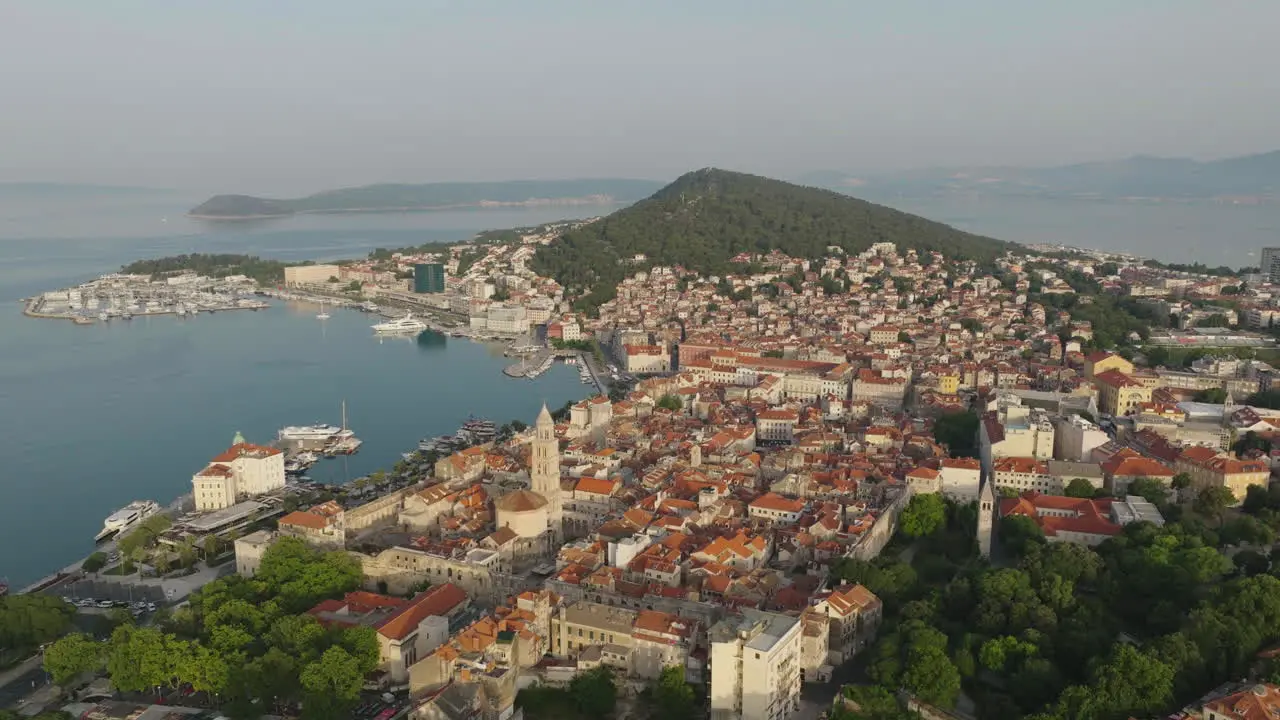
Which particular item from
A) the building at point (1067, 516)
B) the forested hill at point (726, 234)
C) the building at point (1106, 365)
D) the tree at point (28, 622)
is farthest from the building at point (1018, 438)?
the forested hill at point (726, 234)

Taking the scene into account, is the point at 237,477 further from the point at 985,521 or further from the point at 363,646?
the point at 985,521

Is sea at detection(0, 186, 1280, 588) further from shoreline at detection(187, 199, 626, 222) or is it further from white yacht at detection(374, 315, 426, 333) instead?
shoreline at detection(187, 199, 626, 222)

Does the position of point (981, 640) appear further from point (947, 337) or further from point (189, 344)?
point (189, 344)

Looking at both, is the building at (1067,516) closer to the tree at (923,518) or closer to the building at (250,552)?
the tree at (923,518)

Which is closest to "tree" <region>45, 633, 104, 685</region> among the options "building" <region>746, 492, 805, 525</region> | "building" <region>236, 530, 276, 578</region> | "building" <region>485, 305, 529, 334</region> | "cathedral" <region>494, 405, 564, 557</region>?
"building" <region>236, 530, 276, 578</region>

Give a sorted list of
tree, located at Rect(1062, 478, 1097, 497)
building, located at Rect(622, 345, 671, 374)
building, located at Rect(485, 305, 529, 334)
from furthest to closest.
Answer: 1. building, located at Rect(485, 305, 529, 334)
2. building, located at Rect(622, 345, 671, 374)
3. tree, located at Rect(1062, 478, 1097, 497)

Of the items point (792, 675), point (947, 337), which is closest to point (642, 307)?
point (947, 337)
